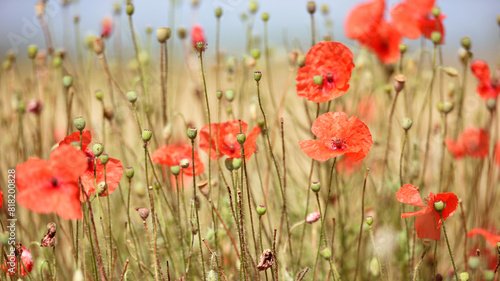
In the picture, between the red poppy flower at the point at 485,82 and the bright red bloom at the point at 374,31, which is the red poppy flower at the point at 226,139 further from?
the bright red bloom at the point at 374,31

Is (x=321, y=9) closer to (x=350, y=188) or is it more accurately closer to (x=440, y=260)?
(x=350, y=188)

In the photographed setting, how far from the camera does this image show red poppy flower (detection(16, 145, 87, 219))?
810 mm

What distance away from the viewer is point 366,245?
4.85 ft

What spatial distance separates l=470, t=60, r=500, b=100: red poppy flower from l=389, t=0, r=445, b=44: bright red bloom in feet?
0.50

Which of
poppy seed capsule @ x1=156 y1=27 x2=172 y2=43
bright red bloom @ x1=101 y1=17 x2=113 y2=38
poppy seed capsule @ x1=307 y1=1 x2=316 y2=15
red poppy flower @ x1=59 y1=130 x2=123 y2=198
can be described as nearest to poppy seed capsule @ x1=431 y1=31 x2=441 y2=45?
poppy seed capsule @ x1=307 y1=1 x2=316 y2=15

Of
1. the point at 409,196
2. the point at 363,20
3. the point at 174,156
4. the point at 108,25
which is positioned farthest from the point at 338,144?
the point at 108,25

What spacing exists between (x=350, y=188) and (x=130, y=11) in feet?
3.03

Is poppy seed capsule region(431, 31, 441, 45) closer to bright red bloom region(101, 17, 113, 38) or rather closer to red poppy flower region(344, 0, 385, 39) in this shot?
red poppy flower region(344, 0, 385, 39)

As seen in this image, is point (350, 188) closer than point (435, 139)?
Yes

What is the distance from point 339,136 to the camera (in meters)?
0.97

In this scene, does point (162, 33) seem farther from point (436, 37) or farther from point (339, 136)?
point (436, 37)

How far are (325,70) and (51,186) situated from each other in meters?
0.64

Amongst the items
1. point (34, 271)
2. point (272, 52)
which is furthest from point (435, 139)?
point (34, 271)

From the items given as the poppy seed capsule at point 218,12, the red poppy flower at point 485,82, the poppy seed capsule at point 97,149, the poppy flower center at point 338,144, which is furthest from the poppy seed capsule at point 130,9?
the red poppy flower at point 485,82
